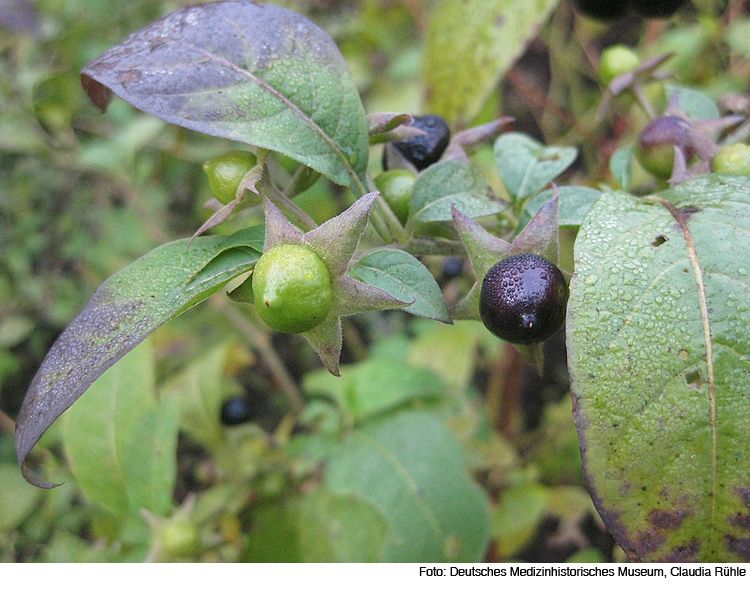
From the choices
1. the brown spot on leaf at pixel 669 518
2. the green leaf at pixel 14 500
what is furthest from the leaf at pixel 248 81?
the green leaf at pixel 14 500

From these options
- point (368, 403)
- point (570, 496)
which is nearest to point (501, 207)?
point (368, 403)

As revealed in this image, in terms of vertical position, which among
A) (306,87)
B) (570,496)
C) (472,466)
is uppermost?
(306,87)

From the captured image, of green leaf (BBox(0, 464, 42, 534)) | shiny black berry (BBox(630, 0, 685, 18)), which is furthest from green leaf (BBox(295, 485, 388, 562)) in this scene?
shiny black berry (BBox(630, 0, 685, 18))

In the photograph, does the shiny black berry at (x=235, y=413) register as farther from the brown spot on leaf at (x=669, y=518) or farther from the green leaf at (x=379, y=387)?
the brown spot on leaf at (x=669, y=518)

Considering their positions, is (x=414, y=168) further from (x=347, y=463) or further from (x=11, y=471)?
(x=11, y=471)

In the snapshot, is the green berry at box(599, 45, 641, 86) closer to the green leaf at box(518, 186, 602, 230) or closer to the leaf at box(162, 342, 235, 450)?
the green leaf at box(518, 186, 602, 230)

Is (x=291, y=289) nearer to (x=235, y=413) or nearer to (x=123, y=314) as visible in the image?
(x=123, y=314)

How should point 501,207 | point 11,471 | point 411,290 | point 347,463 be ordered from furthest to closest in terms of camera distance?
point 11,471, point 347,463, point 501,207, point 411,290
